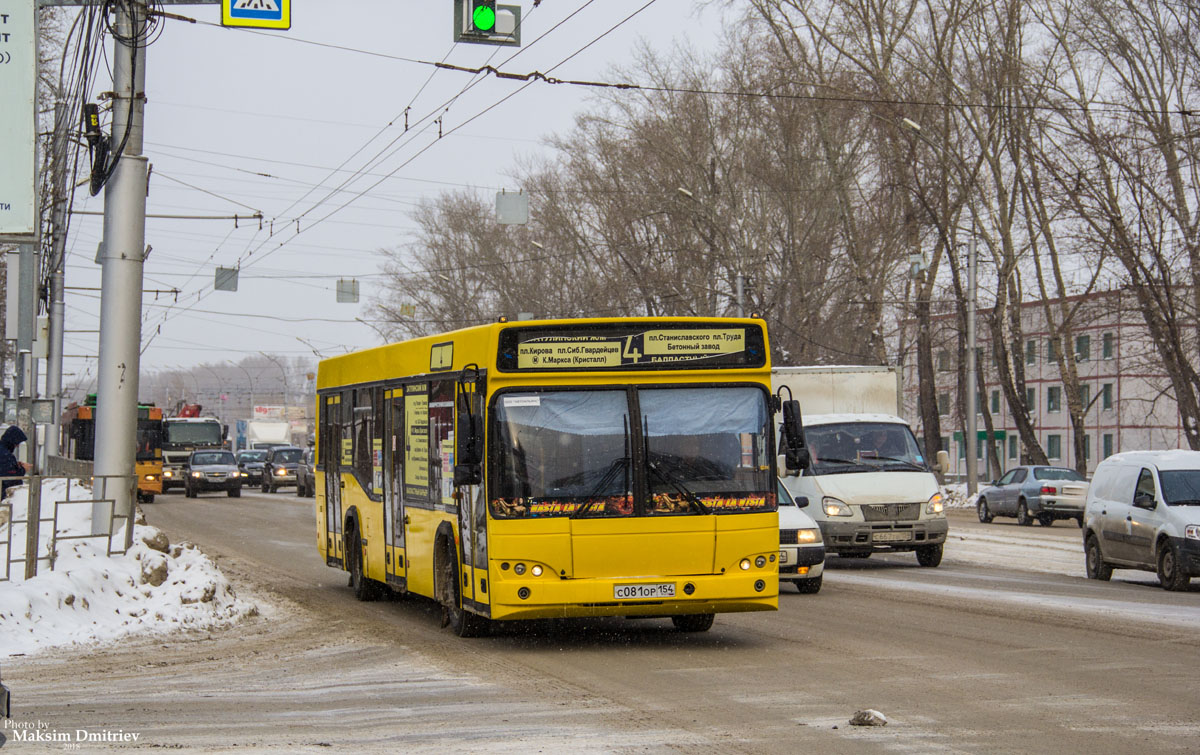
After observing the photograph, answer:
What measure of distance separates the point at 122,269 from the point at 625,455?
21.4 ft

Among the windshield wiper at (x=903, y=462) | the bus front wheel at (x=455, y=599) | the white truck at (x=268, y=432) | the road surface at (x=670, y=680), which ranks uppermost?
the white truck at (x=268, y=432)

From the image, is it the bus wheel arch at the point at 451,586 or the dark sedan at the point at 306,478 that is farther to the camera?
the dark sedan at the point at 306,478

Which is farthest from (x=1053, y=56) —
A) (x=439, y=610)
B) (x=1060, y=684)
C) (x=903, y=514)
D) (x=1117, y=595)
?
(x=1060, y=684)

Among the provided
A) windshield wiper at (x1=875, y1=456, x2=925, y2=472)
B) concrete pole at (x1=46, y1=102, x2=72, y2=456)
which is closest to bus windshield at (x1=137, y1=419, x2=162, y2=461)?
concrete pole at (x1=46, y1=102, x2=72, y2=456)

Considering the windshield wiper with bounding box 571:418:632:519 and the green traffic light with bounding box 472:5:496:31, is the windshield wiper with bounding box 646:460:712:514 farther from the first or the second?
the green traffic light with bounding box 472:5:496:31

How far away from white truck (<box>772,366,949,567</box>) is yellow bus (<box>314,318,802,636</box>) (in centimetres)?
863

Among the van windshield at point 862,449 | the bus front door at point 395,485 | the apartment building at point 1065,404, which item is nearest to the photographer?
the bus front door at point 395,485

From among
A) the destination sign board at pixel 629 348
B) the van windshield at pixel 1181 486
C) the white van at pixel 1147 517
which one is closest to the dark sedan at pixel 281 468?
the white van at pixel 1147 517

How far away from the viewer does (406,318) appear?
71.1m

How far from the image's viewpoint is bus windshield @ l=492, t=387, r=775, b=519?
1168 cm

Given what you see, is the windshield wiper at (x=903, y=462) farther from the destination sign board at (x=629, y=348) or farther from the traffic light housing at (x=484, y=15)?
the traffic light housing at (x=484, y=15)

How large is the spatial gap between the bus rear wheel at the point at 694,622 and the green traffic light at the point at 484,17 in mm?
5370

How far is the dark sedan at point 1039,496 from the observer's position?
120 ft

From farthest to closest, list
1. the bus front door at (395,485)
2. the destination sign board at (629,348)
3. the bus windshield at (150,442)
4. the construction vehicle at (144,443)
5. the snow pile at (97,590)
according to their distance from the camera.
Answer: the bus windshield at (150,442) < the construction vehicle at (144,443) < the bus front door at (395,485) < the snow pile at (97,590) < the destination sign board at (629,348)
